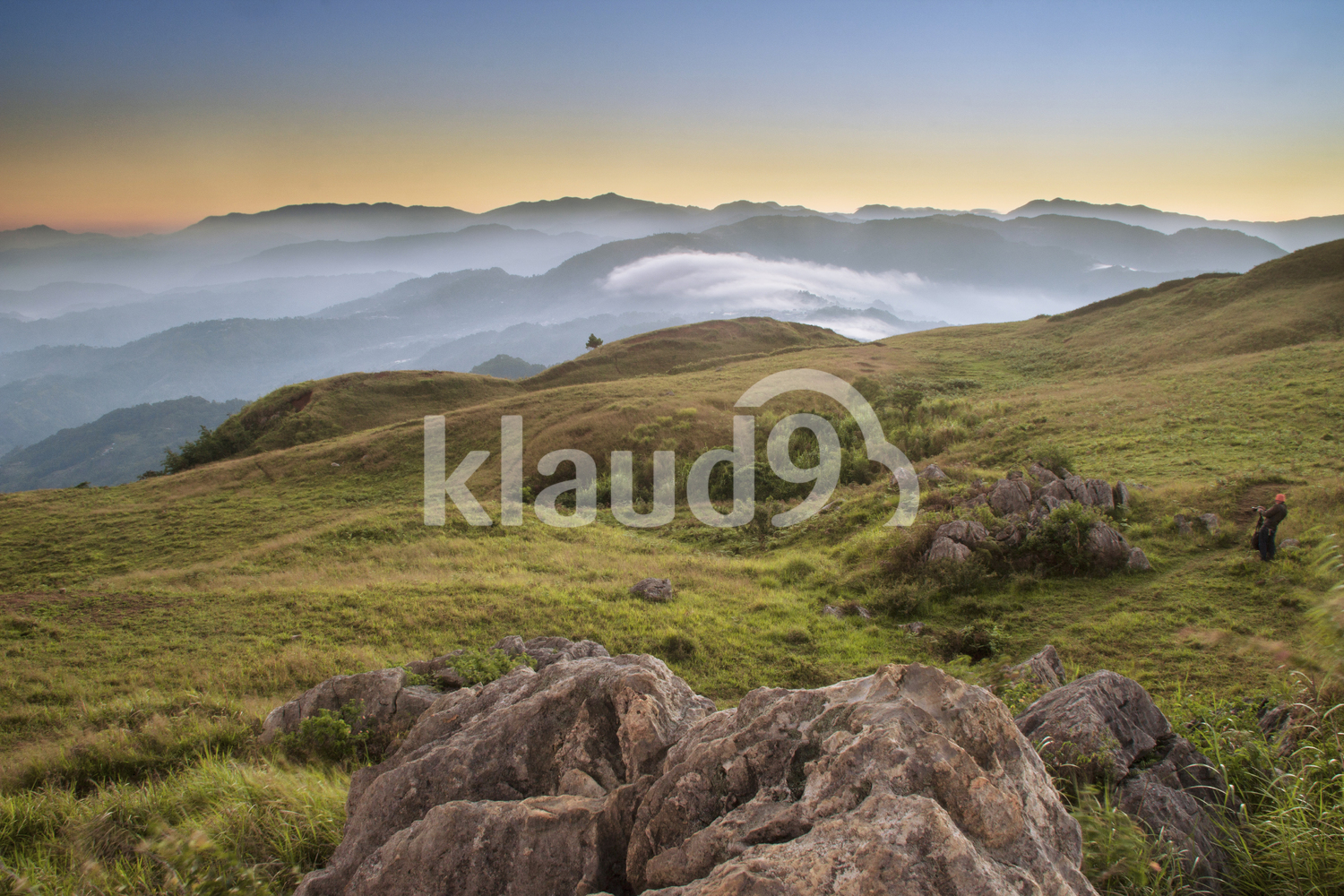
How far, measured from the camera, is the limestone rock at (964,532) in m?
15.7

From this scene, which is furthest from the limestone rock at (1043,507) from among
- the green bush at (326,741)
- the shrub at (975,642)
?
the green bush at (326,741)

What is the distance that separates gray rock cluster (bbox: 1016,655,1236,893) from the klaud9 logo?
1208 centimetres

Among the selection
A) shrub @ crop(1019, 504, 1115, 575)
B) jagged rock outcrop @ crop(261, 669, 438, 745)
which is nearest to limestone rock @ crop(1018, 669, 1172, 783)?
jagged rock outcrop @ crop(261, 669, 438, 745)

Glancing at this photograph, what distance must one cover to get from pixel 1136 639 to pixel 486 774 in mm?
12189

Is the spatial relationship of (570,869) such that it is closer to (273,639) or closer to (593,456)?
(273,639)

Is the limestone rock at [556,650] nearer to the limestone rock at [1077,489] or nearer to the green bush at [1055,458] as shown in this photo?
the limestone rock at [1077,489]

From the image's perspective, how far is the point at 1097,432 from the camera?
84.1ft

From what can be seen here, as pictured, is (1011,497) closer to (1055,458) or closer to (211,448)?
(1055,458)

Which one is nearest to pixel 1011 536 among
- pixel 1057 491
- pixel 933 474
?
pixel 1057 491

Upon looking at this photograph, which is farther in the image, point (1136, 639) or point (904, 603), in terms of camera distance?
point (904, 603)

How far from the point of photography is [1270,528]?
42.1 ft

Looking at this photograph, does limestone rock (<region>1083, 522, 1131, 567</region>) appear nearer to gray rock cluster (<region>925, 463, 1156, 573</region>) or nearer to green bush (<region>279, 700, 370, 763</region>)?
gray rock cluster (<region>925, 463, 1156, 573</region>)

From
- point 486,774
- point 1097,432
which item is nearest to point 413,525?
point 486,774

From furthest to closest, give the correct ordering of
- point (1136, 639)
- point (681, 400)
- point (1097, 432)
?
1. point (681, 400)
2. point (1097, 432)
3. point (1136, 639)
